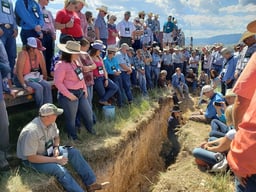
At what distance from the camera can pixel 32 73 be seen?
6.59 m

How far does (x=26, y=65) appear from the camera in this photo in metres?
6.51

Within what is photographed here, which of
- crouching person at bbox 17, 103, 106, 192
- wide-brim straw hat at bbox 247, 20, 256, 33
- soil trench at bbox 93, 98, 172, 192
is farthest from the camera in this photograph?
soil trench at bbox 93, 98, 172, 192

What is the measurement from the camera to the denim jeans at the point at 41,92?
6.49 m

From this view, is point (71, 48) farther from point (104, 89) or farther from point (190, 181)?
point (190, 181)

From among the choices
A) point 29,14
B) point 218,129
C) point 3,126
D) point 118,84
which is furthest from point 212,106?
point 3,126

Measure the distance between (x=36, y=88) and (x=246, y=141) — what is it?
16.1 ft

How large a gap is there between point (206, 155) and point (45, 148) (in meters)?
3.41

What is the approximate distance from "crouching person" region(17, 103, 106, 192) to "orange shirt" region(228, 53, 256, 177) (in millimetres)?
3492

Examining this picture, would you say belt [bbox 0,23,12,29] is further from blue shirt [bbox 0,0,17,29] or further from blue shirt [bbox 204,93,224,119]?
blue shirt [bbox 204,93,224,119]

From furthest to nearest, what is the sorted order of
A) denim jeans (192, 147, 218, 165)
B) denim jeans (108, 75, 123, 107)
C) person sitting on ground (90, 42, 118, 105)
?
denim jeans (108, 75, 123, 107), person sitting on ground (90, 42, 118, 105), denim jeans (192, 147, 218, 165)

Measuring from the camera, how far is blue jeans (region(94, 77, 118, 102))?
28.7 feet

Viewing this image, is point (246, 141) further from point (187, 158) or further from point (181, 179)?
point (187, 158)

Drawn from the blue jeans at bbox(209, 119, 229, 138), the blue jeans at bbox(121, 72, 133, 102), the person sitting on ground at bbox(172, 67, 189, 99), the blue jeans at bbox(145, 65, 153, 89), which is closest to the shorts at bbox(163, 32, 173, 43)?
the person sitting on ground at bbox(172, 67, 189, 99)

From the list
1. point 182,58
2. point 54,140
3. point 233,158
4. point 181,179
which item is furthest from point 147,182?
point 182,58
